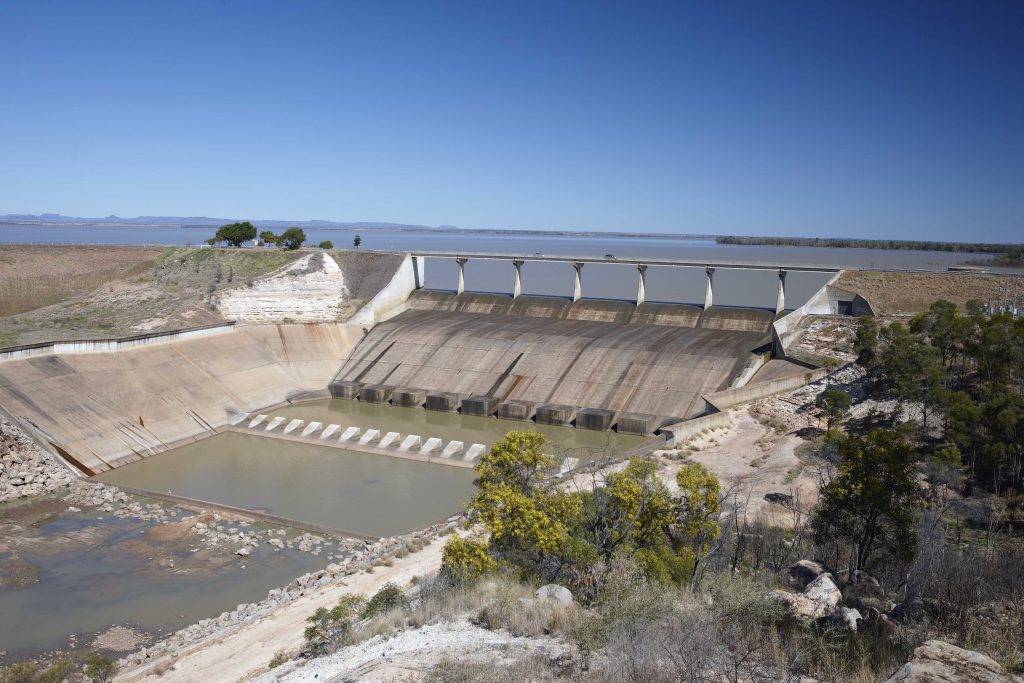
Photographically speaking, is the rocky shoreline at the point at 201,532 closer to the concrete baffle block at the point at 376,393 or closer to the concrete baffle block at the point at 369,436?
the concrete baffle block at the point at 369,436

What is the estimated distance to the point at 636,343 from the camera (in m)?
34.0

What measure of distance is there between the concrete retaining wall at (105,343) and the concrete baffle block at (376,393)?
295 inches

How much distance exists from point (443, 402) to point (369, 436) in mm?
5472

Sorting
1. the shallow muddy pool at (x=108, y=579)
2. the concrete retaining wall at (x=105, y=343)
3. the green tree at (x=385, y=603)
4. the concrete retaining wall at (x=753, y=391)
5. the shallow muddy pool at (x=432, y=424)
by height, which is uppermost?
the concrete retaining wall at (x=105, y=343)

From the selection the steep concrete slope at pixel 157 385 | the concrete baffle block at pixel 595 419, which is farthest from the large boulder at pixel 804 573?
the steep concrete slope at pixel 157 385

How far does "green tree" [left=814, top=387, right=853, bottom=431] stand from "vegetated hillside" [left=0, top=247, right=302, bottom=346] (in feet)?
91.3

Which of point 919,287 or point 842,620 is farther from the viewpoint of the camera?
point 919,287

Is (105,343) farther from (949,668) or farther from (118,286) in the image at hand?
(949,668)

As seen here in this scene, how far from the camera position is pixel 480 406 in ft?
105

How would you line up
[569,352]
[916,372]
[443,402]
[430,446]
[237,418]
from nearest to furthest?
1. [916,372]
2. [430,446]
3. [237,418]
4. [443,402]
5. [569,352]

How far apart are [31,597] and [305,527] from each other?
6.30m

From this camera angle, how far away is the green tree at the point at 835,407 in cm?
2495

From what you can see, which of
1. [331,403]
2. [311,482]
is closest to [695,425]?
[311,482]

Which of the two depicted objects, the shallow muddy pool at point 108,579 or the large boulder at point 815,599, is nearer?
the large boulder at point 815,599
